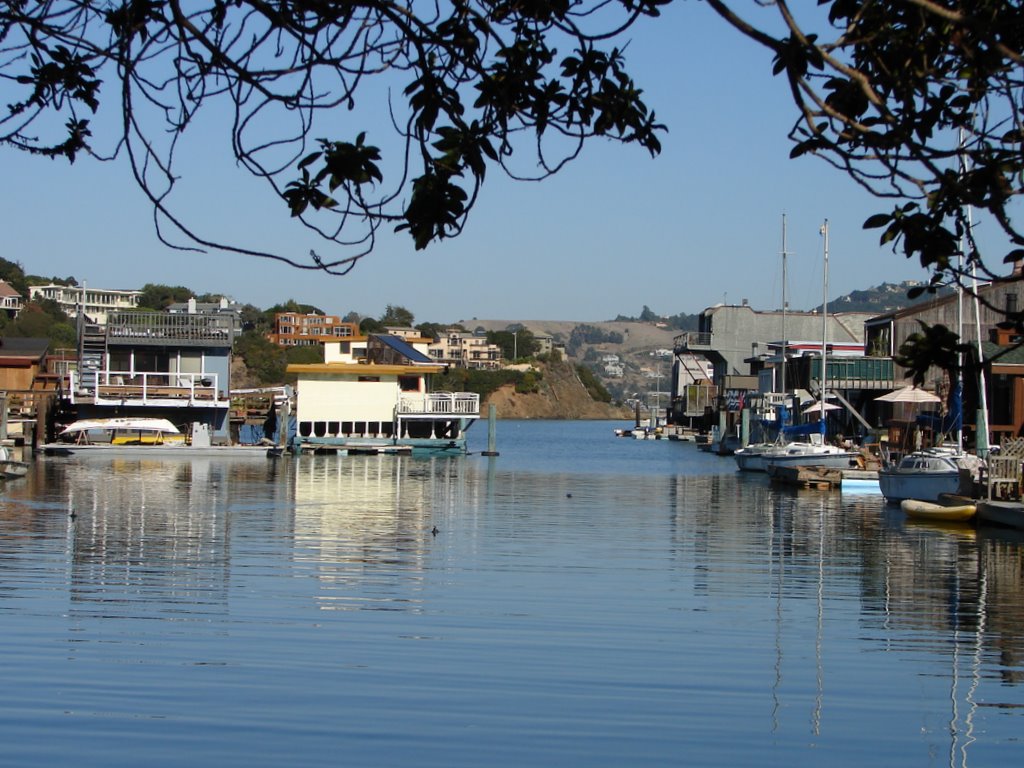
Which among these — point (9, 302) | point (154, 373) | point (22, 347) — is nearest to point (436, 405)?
point (154, 373)

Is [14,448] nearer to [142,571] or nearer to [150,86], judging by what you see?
[142,571]

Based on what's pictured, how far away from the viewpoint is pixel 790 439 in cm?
6694

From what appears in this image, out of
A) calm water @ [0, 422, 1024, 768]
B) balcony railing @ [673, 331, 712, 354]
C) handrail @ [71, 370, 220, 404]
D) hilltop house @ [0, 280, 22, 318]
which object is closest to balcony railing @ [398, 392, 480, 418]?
handrail @ [71, 370, 220, 404]

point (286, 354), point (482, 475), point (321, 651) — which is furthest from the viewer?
point (286, 354)

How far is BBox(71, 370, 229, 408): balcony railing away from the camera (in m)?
62.8

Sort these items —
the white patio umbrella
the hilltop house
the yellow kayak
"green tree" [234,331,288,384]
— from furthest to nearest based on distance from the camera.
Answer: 1. the hilltop house
2. "green tree" [234,331,288,384]
3. the white patio umbrella
4. the yellow kayak

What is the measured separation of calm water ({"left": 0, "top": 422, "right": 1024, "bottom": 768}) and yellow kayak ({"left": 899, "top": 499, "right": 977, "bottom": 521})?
3.59 feet

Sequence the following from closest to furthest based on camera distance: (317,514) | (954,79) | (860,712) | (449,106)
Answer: (954,79) < (449,106) < (860,712) < (317,514)

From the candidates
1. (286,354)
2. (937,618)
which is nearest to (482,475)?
(937,618)

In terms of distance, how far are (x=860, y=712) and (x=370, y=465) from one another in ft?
154

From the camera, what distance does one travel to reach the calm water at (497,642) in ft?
35.4

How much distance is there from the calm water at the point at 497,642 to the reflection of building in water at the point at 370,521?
0.15m

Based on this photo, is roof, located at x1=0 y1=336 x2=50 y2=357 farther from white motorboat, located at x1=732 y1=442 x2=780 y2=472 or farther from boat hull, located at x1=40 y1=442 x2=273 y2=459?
white motorboat, located at x1=732 y1=442 x2=780 y2=472

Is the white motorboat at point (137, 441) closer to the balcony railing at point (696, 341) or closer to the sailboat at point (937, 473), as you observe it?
the sailboat at point (937, 473)
